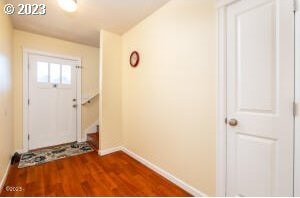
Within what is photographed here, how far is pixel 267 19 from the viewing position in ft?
3.92

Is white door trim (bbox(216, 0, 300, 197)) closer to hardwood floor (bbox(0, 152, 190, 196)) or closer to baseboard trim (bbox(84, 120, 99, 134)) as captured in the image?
hardwood floor (bbox(0, 152, 190, 196))

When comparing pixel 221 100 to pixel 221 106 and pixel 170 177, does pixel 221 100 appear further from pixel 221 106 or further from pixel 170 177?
pixel 170 177

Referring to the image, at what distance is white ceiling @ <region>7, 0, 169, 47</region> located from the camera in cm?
214

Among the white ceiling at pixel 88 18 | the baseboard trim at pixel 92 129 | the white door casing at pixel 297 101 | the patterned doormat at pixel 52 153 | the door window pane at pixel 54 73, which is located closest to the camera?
the white door casing at pixel 297 101

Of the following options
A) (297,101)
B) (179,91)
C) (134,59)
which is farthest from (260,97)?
(134,59)

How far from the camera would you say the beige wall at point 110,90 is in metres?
2.96

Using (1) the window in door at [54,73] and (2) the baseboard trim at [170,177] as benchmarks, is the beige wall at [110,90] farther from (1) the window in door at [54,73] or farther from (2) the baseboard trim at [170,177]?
(1) the window in door at [54,73]

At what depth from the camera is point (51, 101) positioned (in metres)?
3.33

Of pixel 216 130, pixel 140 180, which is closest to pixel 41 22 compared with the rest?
pixel 140 180

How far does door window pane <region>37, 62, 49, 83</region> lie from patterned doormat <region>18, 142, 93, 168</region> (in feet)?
4.78

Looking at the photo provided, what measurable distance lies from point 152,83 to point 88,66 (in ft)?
7.33

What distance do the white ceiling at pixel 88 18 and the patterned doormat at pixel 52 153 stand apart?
2.39m

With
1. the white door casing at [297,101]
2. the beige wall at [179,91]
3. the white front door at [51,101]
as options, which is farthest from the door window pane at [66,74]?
the white door casing at [297,101]

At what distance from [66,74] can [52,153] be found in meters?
1.72
